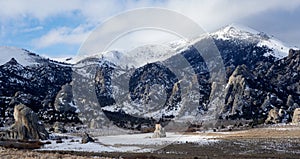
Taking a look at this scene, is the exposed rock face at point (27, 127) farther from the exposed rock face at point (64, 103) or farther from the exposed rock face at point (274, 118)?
the exposed rock face at point (64, 103)

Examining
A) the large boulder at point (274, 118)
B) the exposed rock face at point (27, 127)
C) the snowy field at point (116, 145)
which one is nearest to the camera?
the snowy field at point (116, 145)

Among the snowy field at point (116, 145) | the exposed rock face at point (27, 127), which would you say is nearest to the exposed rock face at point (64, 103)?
the exposed rock face at point (27, 127)

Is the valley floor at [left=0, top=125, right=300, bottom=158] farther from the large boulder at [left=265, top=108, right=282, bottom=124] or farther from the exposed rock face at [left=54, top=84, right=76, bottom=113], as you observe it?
the exposed rock face at [left=54, top=84, right=76, bottom=113]

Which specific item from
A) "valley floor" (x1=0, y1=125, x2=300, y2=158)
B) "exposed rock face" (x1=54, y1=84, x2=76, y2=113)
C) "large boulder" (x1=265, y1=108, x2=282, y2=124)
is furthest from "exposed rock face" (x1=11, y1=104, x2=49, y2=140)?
"exposed rock face" (x1=54, y1=84, x2=76, y2=113)

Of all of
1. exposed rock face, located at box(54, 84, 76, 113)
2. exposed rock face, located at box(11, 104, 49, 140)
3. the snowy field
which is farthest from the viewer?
exposed rock face, located at box(54, 84, 76, 113)

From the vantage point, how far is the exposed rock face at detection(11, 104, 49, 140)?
69500 millimetres

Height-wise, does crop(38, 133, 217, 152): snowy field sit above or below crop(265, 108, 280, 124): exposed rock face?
below

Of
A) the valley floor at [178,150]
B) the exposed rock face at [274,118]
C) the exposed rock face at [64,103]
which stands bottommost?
the valley floor at [178,150]

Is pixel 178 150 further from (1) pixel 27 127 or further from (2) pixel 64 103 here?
(2) pixel 64 103

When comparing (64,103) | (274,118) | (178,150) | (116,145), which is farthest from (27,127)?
(64,103)

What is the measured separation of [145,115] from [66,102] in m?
42.5

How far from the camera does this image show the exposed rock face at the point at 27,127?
6950 centimetres

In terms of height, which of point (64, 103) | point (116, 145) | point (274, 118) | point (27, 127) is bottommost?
point (116, 145)

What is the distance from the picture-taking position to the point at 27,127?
7075 cm
